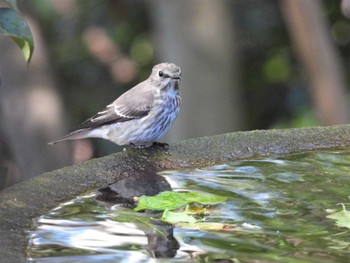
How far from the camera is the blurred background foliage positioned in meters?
8.13

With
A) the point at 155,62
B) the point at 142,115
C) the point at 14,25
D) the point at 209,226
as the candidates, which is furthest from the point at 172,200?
the point at 155,62

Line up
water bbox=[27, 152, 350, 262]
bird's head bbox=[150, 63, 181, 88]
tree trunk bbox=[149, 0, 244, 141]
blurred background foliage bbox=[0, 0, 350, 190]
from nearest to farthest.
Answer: water bbox=[27, 152, 350, 262], bird's head bbox=[150, 63, 181, 88], tree trunk bbox=[149, 0, 244, 141], blurred background foliage bbox=[0, 0, 350, 190]

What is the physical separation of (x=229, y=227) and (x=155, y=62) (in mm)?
6986

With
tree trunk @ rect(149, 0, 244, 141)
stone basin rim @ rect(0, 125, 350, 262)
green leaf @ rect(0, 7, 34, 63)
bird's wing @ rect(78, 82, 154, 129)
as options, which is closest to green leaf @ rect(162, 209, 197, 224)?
stone basin rim @ rect(0, 125, 350, 262)

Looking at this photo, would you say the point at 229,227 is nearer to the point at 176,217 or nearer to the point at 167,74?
the point at 176,217

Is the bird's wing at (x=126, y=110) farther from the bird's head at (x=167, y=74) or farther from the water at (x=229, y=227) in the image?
the water at (x=229, y=227)

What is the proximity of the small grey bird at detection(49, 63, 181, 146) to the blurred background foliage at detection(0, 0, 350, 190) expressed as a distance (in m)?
1.59

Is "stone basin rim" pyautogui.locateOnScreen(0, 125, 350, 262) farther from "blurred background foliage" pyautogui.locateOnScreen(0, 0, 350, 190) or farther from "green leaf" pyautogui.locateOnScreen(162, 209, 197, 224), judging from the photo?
"blurred background foliage" pyautogui.locateOnScreen(0, 0, 350, 190)

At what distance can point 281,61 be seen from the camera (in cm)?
1034

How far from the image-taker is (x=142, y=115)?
248 inches

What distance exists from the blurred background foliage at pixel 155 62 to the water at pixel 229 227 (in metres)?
3.52

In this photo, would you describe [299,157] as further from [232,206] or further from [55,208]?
[55,208]

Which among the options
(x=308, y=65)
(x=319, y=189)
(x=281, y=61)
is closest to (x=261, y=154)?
(x=319, y=189)

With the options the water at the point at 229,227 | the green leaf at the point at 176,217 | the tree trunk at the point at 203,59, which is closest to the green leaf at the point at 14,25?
the water at the point at 229,227
